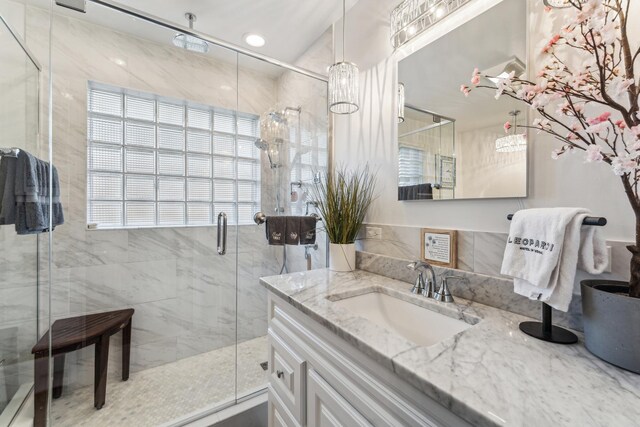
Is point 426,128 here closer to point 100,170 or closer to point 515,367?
point 515,367

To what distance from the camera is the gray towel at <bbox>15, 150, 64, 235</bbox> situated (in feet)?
4.30

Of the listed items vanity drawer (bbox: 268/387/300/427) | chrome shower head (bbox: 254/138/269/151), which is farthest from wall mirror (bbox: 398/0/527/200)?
chrome shower head (bbox: 254/138/269/151)

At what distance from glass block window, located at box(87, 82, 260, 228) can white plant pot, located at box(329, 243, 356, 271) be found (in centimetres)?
104

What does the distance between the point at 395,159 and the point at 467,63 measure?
0.50m

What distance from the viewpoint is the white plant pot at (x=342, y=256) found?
1.45 meters

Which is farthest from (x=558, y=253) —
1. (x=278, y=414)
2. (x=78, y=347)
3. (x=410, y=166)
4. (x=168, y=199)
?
(x=78, y=347)

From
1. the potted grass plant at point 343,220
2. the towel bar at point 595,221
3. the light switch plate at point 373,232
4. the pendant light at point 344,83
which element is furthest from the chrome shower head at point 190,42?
the towel bar at point 595,221

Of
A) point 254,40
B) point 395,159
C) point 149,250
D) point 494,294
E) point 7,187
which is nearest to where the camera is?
point 494,294

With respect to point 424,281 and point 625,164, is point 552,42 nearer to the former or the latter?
point 625,164

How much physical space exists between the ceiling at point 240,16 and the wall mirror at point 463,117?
88cm

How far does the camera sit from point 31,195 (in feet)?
4.33

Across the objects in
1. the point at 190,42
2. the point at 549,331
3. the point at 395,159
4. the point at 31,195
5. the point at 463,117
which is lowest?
the point at 549,331

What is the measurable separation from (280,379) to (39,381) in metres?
1.37

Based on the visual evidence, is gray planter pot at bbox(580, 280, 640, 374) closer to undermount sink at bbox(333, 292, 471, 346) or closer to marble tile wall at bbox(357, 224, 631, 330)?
marble tile wall at bbox(357, 224, 631, 330)
